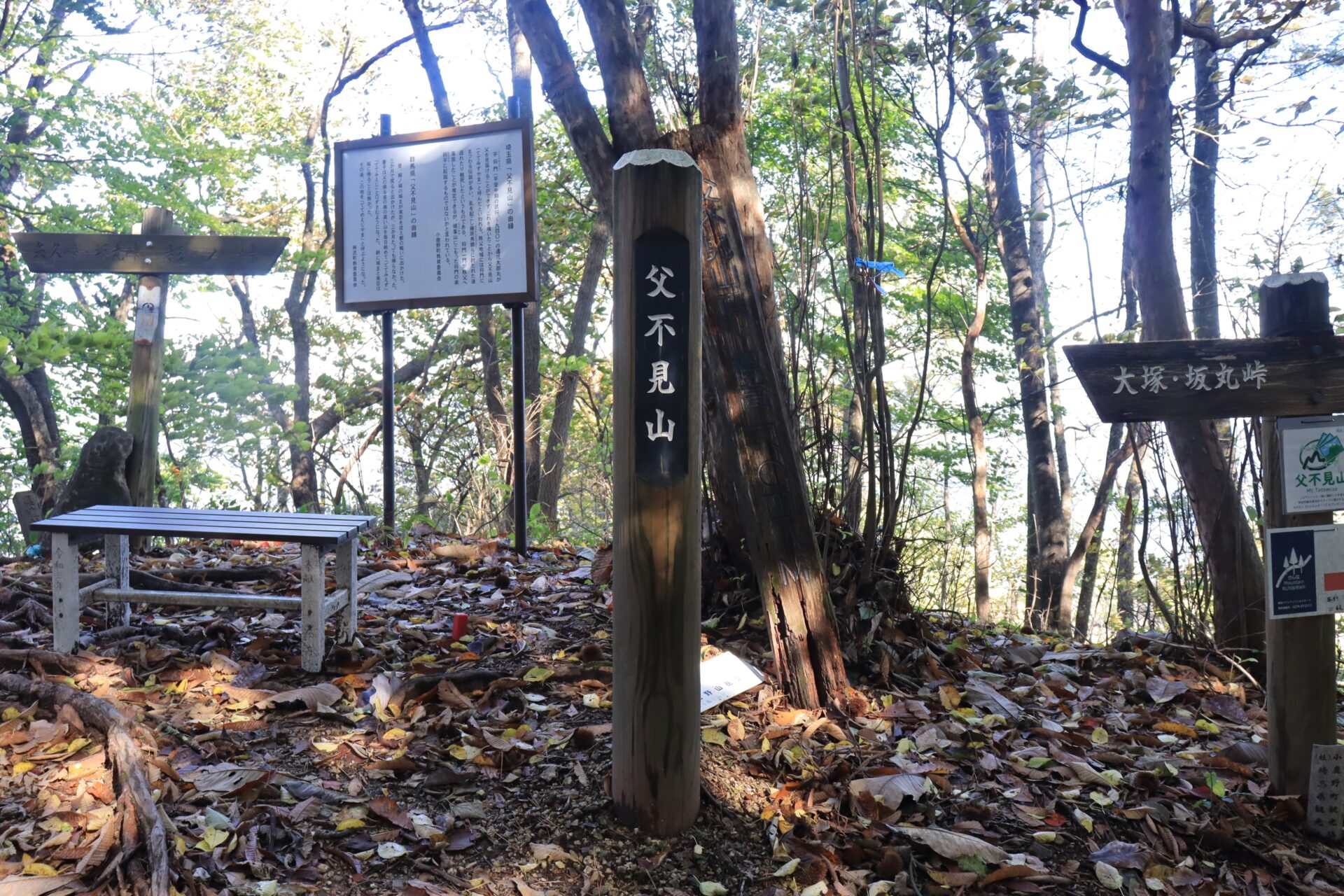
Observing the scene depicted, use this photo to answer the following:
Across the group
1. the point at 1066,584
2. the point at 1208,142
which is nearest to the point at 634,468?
the point at 1066,584

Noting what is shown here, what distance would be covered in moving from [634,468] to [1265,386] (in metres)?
2.26

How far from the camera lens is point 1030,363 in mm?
9180

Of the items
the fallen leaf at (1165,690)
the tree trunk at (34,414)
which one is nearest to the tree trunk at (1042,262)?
the fallen leaf at (1165,690)

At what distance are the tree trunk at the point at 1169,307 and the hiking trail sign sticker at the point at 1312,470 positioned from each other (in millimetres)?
1834

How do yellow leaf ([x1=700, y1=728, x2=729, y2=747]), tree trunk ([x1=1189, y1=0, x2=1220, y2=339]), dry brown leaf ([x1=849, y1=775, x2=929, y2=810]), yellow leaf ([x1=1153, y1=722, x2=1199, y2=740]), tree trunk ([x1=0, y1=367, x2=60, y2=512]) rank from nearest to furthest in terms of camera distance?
dry brown leaf ([x1=849, y1=775, x2=929, y2=810])
yellow leaf ([x1=700, y1=728, x2=729, y2=747])
yellow leaf ([x1=1153, y1=722, x2=1199, y2=740])
tree trunk ([x1=1189, y1=0, x2=1220, y2=339])
tree trunk ([x1=0, y1=367, x2=60, y2=512])

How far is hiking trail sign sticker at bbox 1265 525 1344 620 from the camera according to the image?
304 cm

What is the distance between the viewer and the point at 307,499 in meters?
13.8

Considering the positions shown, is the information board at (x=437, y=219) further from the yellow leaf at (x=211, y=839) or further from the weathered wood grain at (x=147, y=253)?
the yellow leaf at (x=211, y=839)

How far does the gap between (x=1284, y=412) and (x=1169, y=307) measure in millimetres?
2276

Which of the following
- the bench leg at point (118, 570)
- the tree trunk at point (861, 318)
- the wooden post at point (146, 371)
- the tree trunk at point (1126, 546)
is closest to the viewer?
the tree trunk at point (861, 318)

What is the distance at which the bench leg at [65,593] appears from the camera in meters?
3.67

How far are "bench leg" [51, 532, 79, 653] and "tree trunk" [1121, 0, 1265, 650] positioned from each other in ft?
17.9

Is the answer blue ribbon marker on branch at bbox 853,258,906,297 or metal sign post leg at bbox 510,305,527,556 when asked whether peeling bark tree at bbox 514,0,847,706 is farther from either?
metal sign post leg at bbox 510,305,527,556

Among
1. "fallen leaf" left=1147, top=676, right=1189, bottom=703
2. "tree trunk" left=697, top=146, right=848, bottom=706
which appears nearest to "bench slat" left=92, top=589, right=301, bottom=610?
"tree trunk" left=697, top=146, right=848, bottom=706
